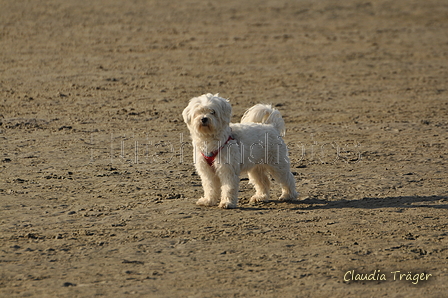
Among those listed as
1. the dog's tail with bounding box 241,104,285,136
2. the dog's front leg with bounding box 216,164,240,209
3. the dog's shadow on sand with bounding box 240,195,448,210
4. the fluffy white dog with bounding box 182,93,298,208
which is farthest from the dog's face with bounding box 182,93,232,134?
the dog's shadow on sand with bounding box 240,195,448,210

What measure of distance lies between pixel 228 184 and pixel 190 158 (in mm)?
2355

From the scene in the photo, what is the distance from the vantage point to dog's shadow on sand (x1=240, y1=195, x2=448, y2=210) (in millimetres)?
7906

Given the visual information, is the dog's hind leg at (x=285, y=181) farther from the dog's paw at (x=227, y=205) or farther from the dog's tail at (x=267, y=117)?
the dog's paw at (x=227, y=205)

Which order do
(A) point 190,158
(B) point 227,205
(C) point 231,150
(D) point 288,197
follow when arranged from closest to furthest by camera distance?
(C) point 231,150 → (B) point 227,205 → (D) point 288,197 → (A) point 190,158

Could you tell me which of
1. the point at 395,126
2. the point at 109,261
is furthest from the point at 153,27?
the point at 109,261

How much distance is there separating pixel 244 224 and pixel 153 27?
1311 cm

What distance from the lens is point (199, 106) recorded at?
7449 millimetres

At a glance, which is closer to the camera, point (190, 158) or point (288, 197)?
point (288, 197)

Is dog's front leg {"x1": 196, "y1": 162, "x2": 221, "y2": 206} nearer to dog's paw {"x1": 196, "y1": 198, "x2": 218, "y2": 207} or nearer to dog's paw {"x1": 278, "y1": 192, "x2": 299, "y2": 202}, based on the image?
dog's paw {"x1": 196, "y1": 198, "x2": 218, "y2": 207}

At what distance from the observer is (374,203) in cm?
802

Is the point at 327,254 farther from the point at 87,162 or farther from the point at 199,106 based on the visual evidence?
the point at 87,162

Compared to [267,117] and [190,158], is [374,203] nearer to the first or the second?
[267,117]

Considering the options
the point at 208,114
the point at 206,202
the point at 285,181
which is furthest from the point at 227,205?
the point at 208,114

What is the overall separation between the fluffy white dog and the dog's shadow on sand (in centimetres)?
20
